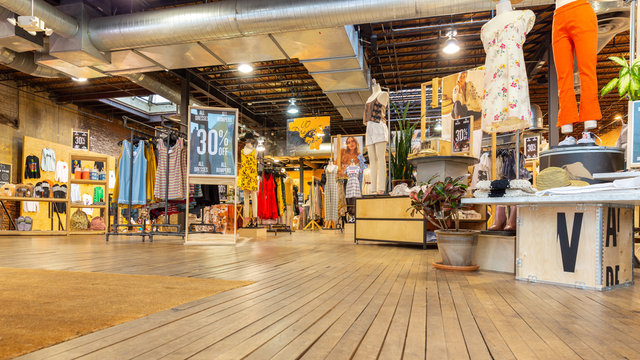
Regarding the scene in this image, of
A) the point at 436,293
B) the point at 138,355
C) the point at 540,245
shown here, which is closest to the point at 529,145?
the point at 540,245

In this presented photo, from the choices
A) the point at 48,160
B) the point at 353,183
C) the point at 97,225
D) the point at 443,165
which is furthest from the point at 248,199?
the point at 48,160

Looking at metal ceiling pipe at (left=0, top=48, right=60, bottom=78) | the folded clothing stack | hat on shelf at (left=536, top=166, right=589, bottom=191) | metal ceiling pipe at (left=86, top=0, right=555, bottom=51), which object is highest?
metal ceiling pipe at (left=86, top=0, right=555, bottom=51)

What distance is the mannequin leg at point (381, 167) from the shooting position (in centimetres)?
627

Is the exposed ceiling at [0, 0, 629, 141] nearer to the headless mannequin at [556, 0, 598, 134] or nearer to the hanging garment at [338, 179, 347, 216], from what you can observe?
the hanging garment at [338, 179, 347, 216]

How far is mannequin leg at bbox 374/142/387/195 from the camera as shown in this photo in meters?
6.27

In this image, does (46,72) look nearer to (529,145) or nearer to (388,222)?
(388,222)

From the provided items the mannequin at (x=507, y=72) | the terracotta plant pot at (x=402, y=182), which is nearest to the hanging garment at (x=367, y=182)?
the terracotta plant pot at (x=402, y=182)

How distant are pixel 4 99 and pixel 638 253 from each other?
13.3 m

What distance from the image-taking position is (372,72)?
33.4 feet

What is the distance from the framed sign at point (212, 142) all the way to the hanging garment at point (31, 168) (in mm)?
7506

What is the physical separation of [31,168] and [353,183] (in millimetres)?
8666

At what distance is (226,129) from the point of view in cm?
594

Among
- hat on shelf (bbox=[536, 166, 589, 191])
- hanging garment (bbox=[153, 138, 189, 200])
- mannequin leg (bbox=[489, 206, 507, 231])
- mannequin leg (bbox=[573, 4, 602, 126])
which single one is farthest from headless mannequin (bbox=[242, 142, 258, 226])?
hat on shelf (bbox=[536, 166, 589, 191])

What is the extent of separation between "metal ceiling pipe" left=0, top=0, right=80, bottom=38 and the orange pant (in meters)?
6.44
